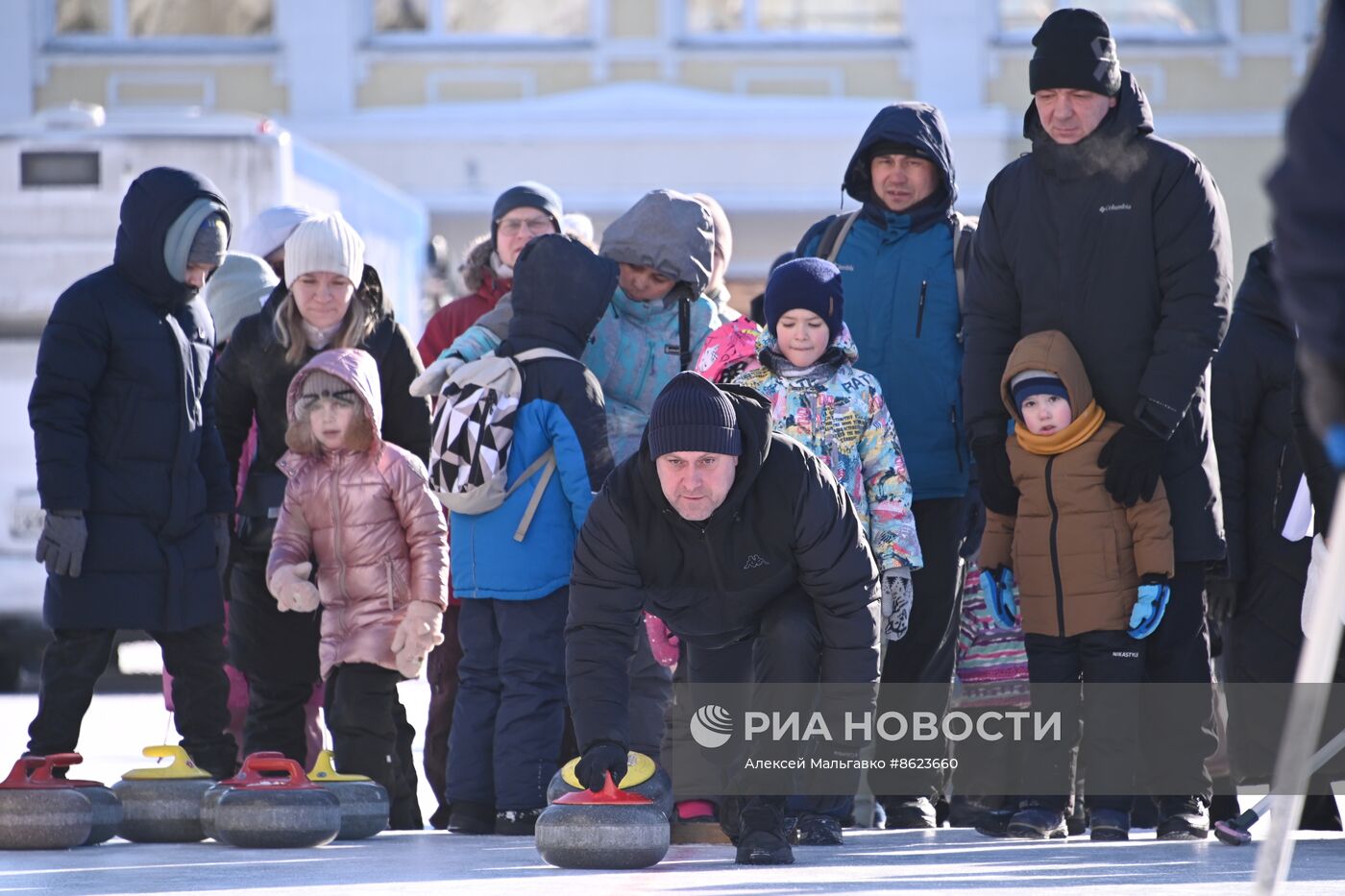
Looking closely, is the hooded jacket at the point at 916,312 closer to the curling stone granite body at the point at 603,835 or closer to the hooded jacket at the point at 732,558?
the hooded jacket at the point at 732,558

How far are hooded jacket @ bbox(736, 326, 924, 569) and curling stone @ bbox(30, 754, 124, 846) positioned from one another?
212 cm

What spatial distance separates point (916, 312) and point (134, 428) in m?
2.33

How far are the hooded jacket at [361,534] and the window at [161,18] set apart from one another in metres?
16.3

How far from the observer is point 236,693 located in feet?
26.5

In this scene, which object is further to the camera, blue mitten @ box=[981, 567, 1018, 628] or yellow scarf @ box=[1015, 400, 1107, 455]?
blue mitten @ box=[981, 567, 1018, 628]

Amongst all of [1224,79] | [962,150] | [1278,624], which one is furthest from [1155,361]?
[1224,79]

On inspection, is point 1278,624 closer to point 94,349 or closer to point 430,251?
point 94,349

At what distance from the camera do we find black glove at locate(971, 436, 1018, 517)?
21.2ft

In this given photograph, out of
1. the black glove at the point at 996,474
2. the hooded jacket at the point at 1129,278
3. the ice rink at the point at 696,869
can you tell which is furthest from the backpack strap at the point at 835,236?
the ice rink at the point at 696,869

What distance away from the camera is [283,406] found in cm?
768

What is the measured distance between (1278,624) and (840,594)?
2109 millimetres

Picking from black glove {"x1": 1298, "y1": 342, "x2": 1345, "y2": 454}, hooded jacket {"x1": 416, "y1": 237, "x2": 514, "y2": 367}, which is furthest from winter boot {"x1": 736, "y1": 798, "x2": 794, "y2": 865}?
black glove {"x1": 1298, "y1": 342, "x2": 1345, "y2": 454}

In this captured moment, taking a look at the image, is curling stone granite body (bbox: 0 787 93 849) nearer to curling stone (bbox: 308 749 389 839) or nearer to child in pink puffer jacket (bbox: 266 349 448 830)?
curling stone (bbox: 308 749 389 839)

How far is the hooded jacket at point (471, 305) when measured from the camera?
27.7 ft
